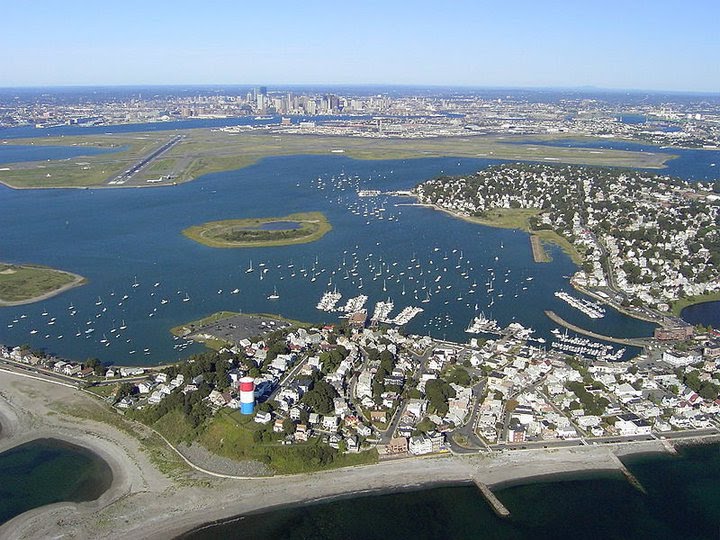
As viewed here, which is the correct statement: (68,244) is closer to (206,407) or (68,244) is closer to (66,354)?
(66,354)

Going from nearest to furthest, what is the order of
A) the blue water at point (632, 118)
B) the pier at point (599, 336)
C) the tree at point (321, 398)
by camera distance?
the tree at point (321, 398)
the pier at point (599, 336)
the blue water at point (632, 118)

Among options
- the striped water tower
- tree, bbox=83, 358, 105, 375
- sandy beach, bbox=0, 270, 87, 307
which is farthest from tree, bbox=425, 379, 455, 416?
sandy beach, bbox=0, 270, 87, 307

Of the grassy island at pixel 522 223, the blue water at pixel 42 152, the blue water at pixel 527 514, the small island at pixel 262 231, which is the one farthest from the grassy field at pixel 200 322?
the blue water at pixel 42 152

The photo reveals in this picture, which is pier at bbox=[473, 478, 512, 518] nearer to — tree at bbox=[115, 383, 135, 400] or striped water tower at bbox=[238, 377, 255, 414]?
striped water tower at bbox=[238, 377, 255, 414]

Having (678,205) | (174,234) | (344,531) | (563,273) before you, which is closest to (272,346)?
(344,531)

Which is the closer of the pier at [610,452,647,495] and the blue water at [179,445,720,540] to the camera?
the blue water at [179,445,720,540]

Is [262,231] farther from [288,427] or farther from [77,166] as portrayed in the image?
[77,166]

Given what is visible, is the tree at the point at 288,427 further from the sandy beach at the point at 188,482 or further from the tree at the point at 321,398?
the sandy beach at the point at 188,482
